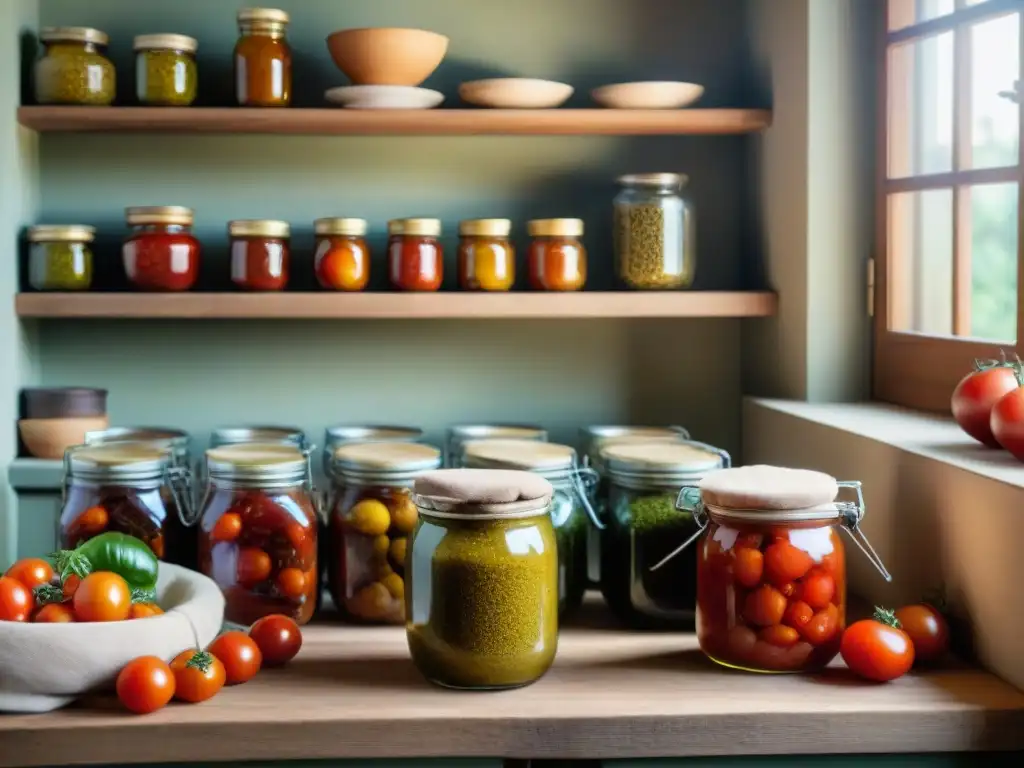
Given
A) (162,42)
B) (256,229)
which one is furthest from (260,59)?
(256,229)

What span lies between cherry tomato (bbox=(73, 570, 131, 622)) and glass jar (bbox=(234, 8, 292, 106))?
0.97m

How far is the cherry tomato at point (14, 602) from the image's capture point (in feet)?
4.24

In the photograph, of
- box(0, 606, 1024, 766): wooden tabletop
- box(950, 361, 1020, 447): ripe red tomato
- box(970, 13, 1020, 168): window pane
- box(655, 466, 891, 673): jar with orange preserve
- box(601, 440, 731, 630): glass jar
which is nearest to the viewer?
box(0, 606, 1024, 766): wooden tabletop

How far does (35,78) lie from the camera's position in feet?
6.48

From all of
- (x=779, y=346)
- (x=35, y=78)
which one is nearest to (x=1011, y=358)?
(x=779, y=346)

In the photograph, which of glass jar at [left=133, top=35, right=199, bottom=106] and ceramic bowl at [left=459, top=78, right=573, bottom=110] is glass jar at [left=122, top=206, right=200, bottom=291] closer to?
glass jar at [left=133, top=35, right=199, bottom=106]

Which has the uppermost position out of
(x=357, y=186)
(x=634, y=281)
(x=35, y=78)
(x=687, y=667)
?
(x=35, y=78)

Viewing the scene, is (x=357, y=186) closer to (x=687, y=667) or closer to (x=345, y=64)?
(x=345, y=64)

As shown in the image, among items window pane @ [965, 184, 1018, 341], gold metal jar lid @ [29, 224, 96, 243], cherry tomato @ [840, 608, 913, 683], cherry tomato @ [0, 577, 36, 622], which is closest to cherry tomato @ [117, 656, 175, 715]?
cherry tomato @ [0, 577, 36, 622]

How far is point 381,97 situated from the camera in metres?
1.94

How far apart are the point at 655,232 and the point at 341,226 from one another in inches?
21.0

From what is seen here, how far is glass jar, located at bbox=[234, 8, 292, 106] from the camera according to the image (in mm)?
1963

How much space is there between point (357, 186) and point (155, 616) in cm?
104

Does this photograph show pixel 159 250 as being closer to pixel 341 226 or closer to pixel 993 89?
pixel 341 226
